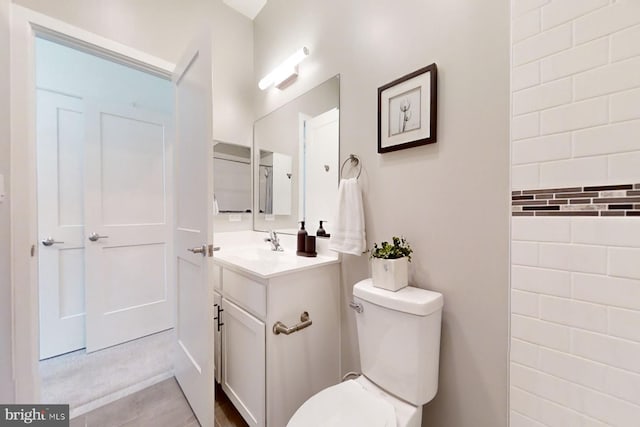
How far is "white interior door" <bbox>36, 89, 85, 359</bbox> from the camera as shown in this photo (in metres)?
1.80

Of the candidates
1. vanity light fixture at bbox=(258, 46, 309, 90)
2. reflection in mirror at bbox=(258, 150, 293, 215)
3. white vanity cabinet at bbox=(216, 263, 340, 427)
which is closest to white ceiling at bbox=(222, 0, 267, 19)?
vanity light fixture at bbox=(258, 46, 309, 90)

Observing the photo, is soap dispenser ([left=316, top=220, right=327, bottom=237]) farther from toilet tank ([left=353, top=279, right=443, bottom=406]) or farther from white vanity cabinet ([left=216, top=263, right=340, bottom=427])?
toilet tank ([left=353, top=279, right=443, bottom=406])

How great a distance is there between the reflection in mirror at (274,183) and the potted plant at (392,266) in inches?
34.4

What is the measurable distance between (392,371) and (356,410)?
19 centimetres

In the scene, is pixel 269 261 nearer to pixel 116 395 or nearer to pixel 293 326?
pixel 293 326

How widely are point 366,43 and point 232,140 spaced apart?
1.19 meters

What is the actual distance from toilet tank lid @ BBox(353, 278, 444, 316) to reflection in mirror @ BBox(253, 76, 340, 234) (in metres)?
0.53

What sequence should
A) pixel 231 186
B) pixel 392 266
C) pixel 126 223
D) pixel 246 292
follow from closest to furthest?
1. pixel 392 266
2. pixel 246 292
3. pixel 231 186
4. pixel 126 223

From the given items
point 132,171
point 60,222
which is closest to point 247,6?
point 132,171

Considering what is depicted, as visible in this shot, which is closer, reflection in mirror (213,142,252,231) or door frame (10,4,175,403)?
door frame (10,4,175,403)

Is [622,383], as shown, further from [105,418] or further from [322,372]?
[105,418]

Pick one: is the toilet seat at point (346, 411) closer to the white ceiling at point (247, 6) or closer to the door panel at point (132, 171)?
the door panel at point (132, 171)

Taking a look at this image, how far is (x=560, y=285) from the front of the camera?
70 cm

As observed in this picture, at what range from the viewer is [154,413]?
1.35 m
